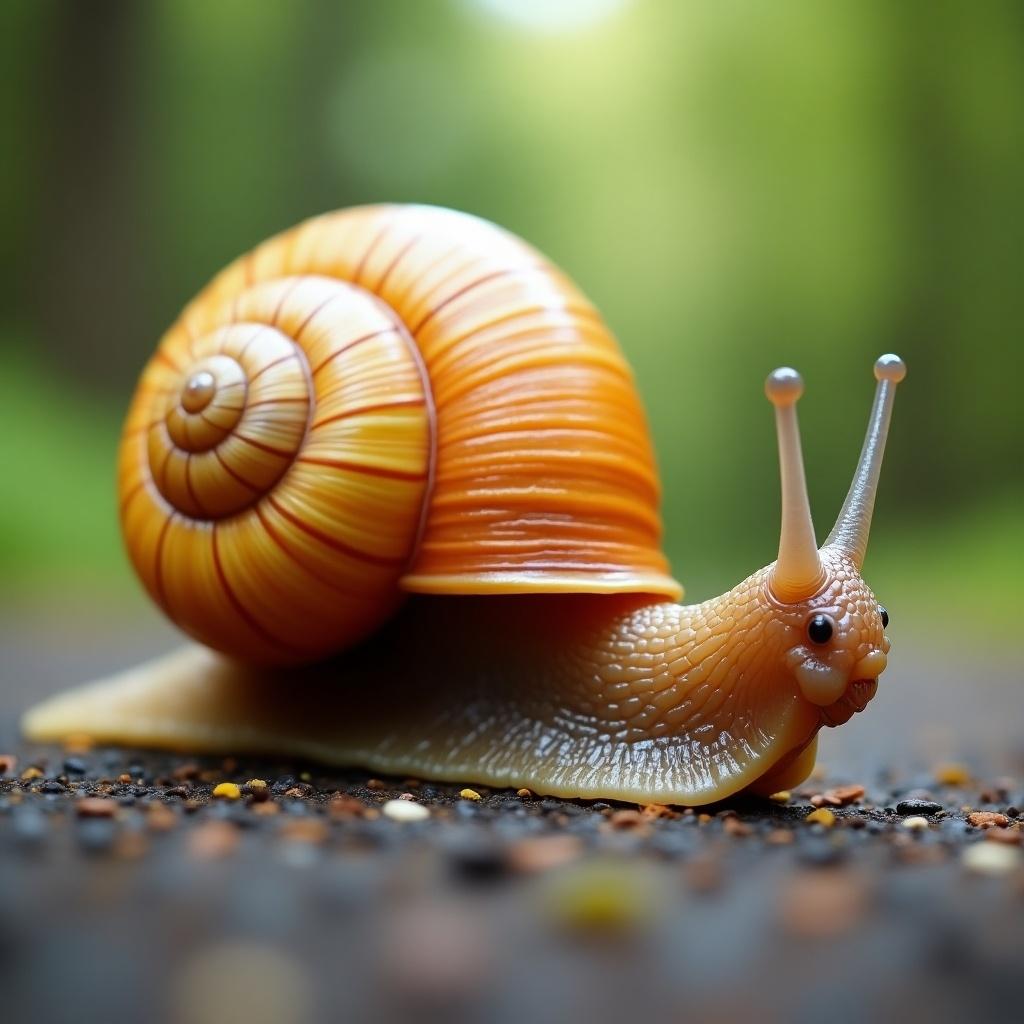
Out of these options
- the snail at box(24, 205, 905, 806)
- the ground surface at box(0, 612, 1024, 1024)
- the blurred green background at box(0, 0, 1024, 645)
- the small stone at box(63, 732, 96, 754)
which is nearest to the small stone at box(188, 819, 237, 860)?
the ground surface at box(0, 612, 1024, 1024)

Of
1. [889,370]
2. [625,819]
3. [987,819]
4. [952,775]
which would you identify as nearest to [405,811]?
[625,819]

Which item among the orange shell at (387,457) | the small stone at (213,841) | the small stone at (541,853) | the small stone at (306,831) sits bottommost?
the small stone at (306,831)

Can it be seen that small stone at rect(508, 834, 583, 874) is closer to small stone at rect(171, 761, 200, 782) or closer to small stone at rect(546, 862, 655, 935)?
small stone at rect(546, 862, 655, 935)

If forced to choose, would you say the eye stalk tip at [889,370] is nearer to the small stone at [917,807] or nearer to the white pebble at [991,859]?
the small stone at [917,807]

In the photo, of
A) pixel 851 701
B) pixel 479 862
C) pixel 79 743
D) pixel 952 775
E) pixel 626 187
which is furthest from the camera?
pixel 626 187

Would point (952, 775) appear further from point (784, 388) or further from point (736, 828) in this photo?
point (784, 388)

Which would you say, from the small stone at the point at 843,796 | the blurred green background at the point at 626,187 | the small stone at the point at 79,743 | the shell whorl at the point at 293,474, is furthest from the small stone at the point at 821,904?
the blurred green background at the point at 626,187

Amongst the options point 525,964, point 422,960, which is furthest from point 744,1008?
point 422,960
